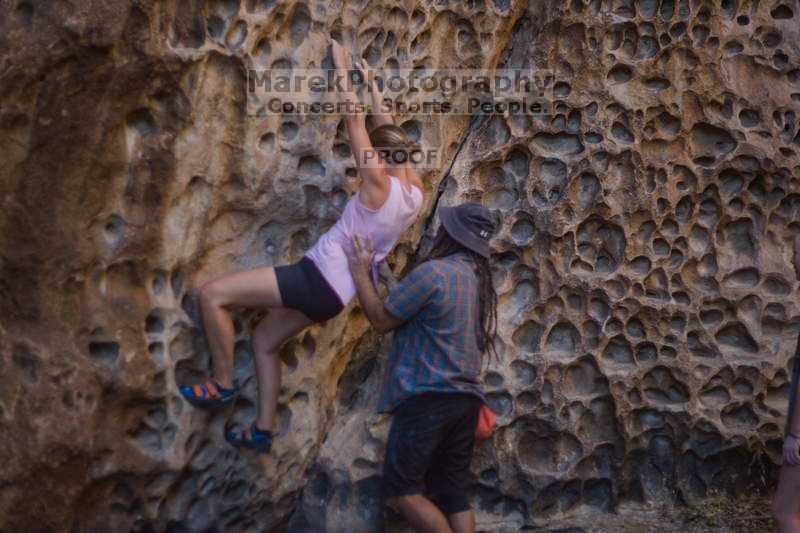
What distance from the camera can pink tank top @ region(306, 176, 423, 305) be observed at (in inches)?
169

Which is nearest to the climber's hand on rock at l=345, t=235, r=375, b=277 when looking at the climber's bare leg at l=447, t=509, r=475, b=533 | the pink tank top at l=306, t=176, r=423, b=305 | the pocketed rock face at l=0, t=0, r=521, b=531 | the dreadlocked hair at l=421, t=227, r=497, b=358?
the pink tank top at l=306, t=176, r=423, b=305

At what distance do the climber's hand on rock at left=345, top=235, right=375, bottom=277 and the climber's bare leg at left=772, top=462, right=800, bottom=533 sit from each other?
1938mm

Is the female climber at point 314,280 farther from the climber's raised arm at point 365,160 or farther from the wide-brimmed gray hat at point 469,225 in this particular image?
the wide-brimmed gray hat at point 469,225

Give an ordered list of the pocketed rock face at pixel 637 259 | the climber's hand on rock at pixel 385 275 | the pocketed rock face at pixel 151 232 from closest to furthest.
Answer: the pocketed rock face at pixel 151 232 < the climber's hand on rock at pixel 385 275 < the pocketed rock face at pixel 637 259

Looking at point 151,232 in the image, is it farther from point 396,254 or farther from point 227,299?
point 396,254

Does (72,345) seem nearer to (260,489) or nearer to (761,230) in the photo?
(260,489)

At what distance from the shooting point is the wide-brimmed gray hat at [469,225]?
4180 millimetres

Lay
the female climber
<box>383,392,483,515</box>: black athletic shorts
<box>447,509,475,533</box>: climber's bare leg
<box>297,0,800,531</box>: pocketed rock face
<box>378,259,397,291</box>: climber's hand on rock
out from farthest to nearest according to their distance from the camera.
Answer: <box>297,0,800,531</box>: pocketed rock face
<box>378,259,397,291</box>: climber's hand on rock
<box>447,509,475,533</box>: climber's bare leg
the female climber
<box>383,392,483,515</box>: black athletic shorts

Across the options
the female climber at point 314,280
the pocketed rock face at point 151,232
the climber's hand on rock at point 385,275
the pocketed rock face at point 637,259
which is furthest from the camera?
the pocketed rock face at point 637,259

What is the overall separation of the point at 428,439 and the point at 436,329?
0.47m

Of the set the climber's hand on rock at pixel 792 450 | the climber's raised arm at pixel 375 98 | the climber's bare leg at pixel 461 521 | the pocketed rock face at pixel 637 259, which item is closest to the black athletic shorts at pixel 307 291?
the climber's raised arm at pixel 375 98

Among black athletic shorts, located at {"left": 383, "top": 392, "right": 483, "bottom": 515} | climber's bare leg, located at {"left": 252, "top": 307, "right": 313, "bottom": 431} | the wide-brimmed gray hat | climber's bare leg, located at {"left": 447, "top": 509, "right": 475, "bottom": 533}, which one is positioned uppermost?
the wide-brimmed gray hat

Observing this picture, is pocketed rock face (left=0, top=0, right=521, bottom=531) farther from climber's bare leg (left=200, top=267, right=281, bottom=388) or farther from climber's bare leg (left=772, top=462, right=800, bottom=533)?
climber's bare leg (left=772, top=462, right=800, bottom=533)

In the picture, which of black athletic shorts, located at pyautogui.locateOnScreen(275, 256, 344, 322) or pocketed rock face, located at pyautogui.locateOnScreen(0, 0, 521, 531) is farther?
black athletic shorts, located at pyautogui.locateOnScreen(275, 256, 344, 322)
